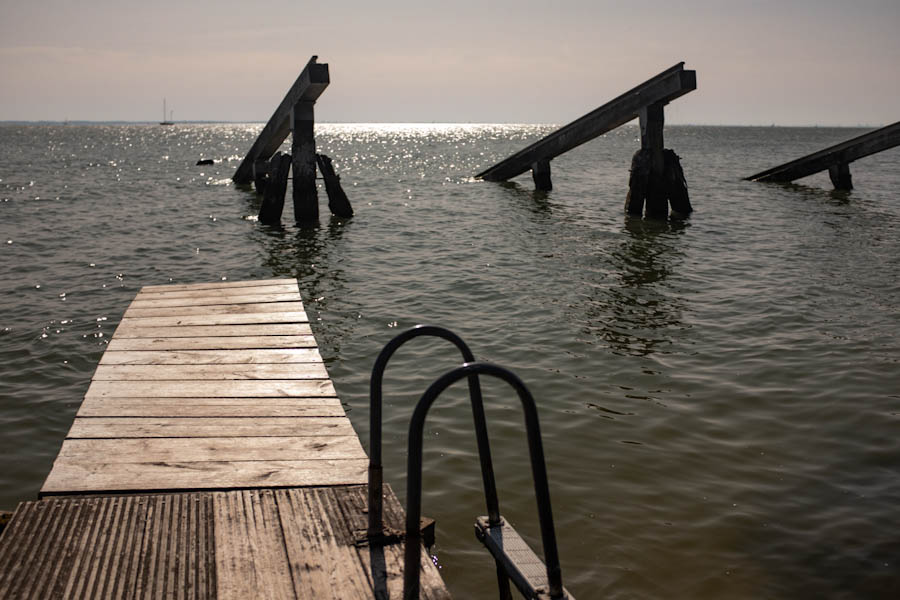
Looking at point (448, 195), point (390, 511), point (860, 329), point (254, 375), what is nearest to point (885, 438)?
point (860, 329)

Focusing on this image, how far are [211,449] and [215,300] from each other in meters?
2.84

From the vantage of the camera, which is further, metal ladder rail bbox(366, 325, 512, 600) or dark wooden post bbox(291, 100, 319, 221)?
dark wooden post bbox(291, 100, 319, 221)

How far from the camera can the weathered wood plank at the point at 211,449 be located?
10.8 ft

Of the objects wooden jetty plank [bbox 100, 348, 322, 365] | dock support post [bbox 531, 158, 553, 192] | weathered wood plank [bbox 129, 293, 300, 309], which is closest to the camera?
wooden jetty plank [bbox 100, 348, 322, 365]

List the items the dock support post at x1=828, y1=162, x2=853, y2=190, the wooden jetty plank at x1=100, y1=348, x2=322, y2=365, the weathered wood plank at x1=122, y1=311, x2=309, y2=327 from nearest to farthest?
the wooden jetty plank at x1=100, y1=348, x2=322, y2=365
the weathered wood plank at x1=122, y1=311, x2=309, y2=327
the dock support post at x1=828, y1=162, x2=853, y2=190

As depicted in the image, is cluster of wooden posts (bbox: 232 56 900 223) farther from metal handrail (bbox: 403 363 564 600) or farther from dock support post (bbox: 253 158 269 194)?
metal handrail (bbox: 403 363 564 600)

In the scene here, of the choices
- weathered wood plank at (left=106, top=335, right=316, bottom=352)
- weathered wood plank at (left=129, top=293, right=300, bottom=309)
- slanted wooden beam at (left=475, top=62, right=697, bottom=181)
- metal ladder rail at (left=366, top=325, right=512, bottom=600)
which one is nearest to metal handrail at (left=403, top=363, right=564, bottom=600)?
metal ladder rail at (left=366, top=325, right=512, bottom=600)

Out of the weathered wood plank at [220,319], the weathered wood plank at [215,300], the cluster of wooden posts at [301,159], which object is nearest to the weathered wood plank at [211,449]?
the weathered wood plank at [220,319]

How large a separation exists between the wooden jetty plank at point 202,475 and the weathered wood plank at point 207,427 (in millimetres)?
309

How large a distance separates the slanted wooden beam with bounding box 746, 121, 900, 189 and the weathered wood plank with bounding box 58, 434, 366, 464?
1656 cm

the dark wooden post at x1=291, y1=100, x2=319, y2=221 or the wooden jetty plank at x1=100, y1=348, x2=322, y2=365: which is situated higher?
the dark wooden post at x1=291, y1=100, x2=319, y2=221

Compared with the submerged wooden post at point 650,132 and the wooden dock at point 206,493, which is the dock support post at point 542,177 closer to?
the submerged wooden post at point 650,132

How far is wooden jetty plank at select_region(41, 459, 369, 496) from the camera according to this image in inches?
119

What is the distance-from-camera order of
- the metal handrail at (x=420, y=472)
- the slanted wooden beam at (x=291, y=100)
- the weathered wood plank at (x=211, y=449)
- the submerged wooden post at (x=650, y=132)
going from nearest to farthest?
1. the metal handrail at (x=420, y=472)
2. the weathered wood plank at (x=211, y=449)
3. the slanted wooden beam at (x=291, y=100)
4. the submerged wooden post at (x=650, y=132)
